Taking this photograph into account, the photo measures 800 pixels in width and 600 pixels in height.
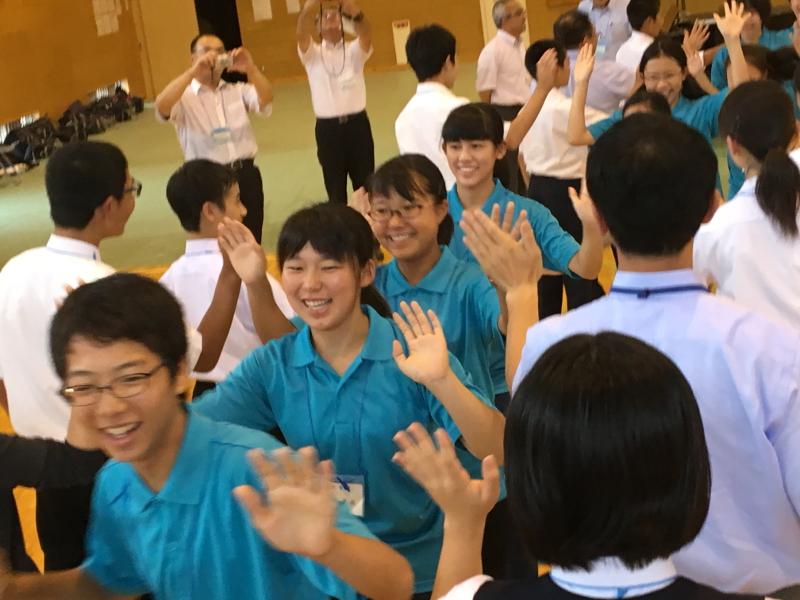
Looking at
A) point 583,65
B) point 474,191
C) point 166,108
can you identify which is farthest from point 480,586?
point 166,108

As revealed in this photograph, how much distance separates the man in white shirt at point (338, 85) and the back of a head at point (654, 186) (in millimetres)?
5231

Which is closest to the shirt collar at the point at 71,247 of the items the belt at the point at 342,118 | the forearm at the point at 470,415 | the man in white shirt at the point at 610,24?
the forearm at the point at 470,415

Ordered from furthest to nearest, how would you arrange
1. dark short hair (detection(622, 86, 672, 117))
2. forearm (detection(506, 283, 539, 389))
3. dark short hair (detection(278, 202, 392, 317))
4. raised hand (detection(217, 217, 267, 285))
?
1. dark short hair (detection(622, 86, 672, 117))
2. raised hand (detection(217, 217, 267, 285))
3. forearm (detection(506, 283, 539, 389))
4. dark short hair (detection(278, 202, 392, 317))

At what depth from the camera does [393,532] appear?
6.42ft

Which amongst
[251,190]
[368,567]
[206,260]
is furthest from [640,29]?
[368,567]

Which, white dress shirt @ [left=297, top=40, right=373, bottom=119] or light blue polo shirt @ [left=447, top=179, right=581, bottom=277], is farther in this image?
white dress shirt @ [left=297, top=40, right=373, bottom=119]

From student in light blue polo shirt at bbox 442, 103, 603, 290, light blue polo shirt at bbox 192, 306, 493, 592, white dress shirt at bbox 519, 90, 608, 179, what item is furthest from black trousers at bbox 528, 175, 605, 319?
light blue polo shirt at bbox 192, 306, 493, 592

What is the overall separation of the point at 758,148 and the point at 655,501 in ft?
6.54

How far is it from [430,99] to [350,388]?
3.05m

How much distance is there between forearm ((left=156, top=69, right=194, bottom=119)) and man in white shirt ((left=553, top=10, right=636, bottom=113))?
2079 mm

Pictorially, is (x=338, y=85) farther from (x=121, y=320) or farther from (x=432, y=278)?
(x=121, y=320)

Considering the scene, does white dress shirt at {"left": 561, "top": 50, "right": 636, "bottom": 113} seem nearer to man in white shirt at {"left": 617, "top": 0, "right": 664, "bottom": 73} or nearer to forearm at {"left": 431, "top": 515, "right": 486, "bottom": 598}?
man in white shirt at {"left": 617, "top": 0, "right": 664, "bottom": 73}

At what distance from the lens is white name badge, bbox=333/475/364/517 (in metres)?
1.91

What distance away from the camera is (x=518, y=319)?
2.19 m
